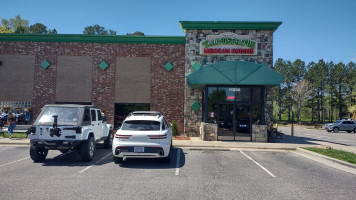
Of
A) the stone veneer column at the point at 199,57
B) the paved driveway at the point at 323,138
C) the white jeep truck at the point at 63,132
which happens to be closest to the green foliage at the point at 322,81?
the paved driveway at the point at 323,138

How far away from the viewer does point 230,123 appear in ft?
52.2

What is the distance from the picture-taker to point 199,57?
17859 millimetres

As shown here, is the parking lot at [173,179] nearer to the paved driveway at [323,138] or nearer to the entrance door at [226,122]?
the entrance door at [226,122]

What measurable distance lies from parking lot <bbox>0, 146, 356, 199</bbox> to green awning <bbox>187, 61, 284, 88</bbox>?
582 cm

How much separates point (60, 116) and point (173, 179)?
5107 mm

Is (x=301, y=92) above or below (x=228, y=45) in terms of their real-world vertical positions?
above

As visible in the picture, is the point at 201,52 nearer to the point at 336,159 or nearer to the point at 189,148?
the point at 189,148

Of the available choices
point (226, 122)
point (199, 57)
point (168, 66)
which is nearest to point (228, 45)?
point (199, 57)

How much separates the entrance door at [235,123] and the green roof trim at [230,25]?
20.2 ft

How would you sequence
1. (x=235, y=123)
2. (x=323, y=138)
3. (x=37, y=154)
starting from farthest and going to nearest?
(x=323, y=138)
(x=235, y=123)
(x=37, y=154)

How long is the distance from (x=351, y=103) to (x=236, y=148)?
5751 cm

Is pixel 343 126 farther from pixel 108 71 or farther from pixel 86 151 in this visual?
pixel 86 151

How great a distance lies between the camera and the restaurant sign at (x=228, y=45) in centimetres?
1762

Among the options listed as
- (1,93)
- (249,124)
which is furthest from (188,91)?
(1,93)
